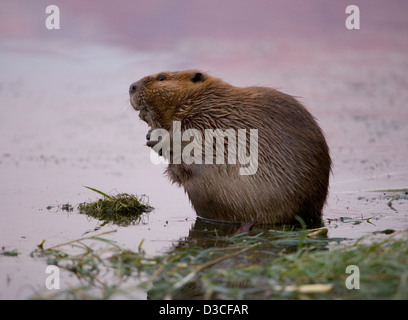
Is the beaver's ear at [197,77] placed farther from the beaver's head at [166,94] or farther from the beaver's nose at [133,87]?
the beaver's nose at [133,87]

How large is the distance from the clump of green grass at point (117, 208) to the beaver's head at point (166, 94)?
83cm

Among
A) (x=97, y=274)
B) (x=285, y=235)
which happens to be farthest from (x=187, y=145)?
(x=97, y=274)

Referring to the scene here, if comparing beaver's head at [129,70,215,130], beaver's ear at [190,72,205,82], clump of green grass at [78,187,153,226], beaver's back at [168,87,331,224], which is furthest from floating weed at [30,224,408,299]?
beaver's ear at [190,72,205,82]

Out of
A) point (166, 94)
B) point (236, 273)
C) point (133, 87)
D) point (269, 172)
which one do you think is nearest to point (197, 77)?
point (166, 94)

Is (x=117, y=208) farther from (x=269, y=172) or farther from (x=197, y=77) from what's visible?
(x=269, y=172)

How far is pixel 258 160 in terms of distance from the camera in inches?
191

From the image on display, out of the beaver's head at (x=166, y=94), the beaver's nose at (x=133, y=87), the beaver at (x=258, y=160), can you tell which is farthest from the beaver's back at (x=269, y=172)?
the beaver's nose at (x=133, y=87)

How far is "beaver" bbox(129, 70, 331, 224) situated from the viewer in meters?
4.84

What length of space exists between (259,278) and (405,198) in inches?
143

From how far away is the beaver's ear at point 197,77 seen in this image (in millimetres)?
5469

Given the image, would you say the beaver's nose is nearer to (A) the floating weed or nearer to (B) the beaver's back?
(B) the beaver's back
